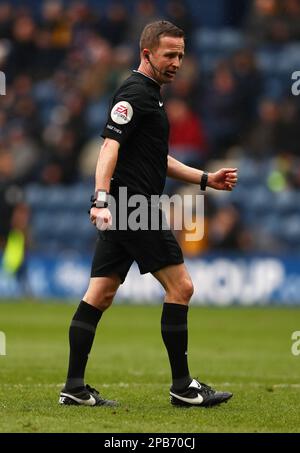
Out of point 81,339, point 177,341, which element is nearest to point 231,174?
point 177,341

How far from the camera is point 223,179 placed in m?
7.60

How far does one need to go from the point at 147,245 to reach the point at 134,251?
3.7 inches

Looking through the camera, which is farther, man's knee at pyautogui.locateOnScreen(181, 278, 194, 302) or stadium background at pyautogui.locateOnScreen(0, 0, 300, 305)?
stadium background at pyautogui.locateOnScreen(0, 0, 300, 305)

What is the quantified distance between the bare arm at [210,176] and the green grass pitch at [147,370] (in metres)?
1.42

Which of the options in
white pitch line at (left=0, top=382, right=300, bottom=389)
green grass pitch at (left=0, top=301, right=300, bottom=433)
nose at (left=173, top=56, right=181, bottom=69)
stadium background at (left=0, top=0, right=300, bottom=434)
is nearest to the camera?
green grass pitch at (left=0, top=301, right=300, bottom=433)

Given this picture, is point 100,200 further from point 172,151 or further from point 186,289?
point 172,151

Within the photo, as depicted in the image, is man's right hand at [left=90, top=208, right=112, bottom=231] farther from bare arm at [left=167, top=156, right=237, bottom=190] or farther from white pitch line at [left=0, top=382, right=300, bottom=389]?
white pitch line at [left=0, top=382, right=300, bottom=389]

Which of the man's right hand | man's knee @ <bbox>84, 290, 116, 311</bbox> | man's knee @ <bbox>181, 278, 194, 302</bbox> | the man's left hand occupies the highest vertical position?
the man's left hand

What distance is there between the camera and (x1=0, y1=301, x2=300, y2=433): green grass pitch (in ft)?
21.3

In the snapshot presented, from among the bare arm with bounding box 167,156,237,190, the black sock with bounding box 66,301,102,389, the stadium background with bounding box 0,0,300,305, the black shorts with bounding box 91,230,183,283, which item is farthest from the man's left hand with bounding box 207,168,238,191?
the stadium background with bounding box 0,0,300,305

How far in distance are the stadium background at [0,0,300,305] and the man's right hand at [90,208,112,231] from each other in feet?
→ 37.2
